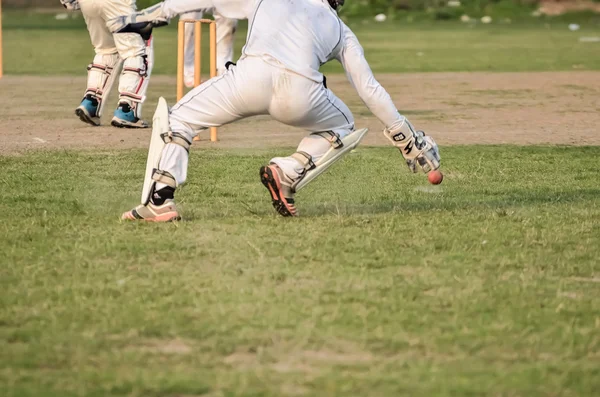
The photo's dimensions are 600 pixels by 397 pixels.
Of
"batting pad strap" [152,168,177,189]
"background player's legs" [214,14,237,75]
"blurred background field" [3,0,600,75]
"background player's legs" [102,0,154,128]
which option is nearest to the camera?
"batting pad strap" [152,168,177,189]

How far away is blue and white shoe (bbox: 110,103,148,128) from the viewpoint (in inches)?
519

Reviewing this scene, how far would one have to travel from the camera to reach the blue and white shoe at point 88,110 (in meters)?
13.0

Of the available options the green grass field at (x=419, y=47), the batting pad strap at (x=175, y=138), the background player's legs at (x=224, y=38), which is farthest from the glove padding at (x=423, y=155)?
the green grass field at (x=419, y=47)

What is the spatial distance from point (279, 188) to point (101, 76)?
577 cm

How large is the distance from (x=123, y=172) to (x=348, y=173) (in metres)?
1.70

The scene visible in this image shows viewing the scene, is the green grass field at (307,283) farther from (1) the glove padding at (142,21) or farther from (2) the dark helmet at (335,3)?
(2) the dark helmet at (335,3)

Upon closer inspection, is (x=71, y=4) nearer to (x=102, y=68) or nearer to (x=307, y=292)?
(x=102, y=68)

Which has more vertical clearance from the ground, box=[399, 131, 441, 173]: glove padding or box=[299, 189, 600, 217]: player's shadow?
box=[399, 131, 441, 173]: glove padding

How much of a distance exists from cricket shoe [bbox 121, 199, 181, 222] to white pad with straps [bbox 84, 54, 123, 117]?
567 cm

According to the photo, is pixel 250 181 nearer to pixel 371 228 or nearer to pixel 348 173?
pixel 348 173

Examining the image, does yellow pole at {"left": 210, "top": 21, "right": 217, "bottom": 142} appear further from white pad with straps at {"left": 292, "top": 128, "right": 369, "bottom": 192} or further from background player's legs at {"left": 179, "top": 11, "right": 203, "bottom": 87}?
white pad with straps at {"left": 292, "top": 128, "right": 369, "bottom": 192}

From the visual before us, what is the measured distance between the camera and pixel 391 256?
6754 mm

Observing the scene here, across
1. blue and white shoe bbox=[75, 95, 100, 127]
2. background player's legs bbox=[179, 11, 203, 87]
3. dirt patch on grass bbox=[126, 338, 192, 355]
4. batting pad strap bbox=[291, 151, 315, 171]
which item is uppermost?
dirt patch on grass bbox=[126, 338, 192, 355]

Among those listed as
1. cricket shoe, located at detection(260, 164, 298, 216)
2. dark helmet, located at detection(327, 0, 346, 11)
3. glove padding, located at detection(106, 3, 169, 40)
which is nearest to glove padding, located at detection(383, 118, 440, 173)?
cricket shoe, located at detection(260, 164, 298, 216)
